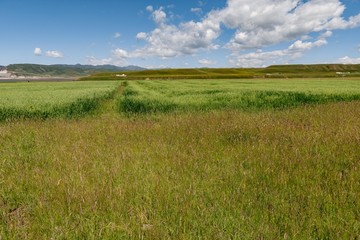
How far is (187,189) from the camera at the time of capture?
4129 millimetres

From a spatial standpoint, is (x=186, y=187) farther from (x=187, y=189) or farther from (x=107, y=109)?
(x=107, y=109)

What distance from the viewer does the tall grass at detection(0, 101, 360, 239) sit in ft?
10.5

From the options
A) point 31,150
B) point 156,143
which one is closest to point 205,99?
point 156,143

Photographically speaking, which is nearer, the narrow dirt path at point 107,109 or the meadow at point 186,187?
the meadow at point 186,187

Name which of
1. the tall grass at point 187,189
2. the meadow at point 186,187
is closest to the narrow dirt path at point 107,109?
the meadow at point 186,187

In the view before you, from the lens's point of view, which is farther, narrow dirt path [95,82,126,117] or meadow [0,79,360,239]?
narrow dirt path [95,82,126,117]

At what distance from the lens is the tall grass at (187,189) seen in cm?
320

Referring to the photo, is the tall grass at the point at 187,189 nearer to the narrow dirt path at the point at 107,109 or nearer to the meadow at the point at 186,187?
the meadow at the point at 186,187

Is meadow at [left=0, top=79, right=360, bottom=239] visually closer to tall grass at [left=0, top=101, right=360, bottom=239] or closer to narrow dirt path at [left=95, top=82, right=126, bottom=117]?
tall grass at [left=0, top=101, right=360, bottom=239]

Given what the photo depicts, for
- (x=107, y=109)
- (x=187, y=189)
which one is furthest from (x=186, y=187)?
(x=107, y=109)

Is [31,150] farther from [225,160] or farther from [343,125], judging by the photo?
[343,125]

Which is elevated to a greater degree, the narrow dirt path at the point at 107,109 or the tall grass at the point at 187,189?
the tall grass at the point at 187,189

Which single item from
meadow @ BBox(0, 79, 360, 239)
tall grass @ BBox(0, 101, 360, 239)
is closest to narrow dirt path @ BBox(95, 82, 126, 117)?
meadow @ BBox(0, 79, 360, 239)

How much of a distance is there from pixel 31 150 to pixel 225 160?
5233mm
